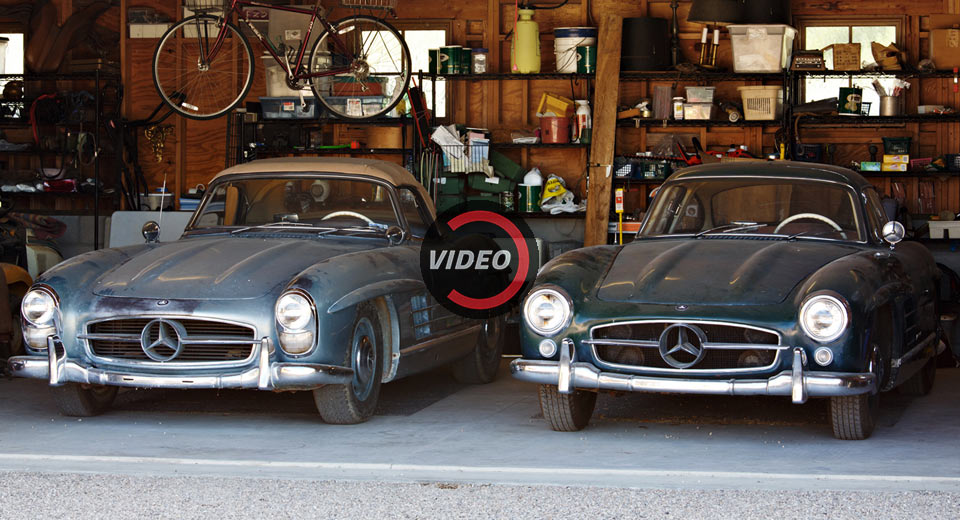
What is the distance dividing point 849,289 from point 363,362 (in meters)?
2.47

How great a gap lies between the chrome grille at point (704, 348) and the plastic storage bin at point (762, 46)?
23.9 feet

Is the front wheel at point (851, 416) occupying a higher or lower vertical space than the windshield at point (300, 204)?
lower

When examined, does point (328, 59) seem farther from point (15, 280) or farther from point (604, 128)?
point (15, 280)

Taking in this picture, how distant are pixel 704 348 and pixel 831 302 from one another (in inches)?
23.9

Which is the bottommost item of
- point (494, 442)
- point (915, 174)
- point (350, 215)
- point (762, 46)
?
point (494, 442)

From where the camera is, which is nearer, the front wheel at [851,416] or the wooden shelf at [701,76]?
the front wheel at [851,416]

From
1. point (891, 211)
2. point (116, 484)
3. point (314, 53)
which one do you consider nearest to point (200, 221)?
point (116, 484)

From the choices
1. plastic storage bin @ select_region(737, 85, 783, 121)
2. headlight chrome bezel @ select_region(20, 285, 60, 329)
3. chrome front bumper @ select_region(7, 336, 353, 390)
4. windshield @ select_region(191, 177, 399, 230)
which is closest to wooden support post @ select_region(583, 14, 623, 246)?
plastic storage bin @ select_region(737, 85, 783, 121)

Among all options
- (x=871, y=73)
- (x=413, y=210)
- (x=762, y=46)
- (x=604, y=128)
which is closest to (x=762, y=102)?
(x=762, y=46)

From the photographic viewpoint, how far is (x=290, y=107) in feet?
41.8

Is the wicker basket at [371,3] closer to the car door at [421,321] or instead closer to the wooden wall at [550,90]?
the wooden wall at [550,90]

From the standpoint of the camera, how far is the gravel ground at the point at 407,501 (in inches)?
173

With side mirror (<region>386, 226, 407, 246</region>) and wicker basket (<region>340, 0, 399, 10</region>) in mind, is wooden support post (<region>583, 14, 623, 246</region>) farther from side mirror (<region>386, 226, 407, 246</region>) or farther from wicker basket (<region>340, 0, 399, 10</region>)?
side mirror (<region>386, 226, 407, 246</region>)

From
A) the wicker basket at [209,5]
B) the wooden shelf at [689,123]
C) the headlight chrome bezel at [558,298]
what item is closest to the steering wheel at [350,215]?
the headlight chrome bezel at [558,298]
